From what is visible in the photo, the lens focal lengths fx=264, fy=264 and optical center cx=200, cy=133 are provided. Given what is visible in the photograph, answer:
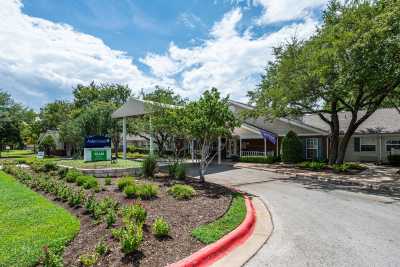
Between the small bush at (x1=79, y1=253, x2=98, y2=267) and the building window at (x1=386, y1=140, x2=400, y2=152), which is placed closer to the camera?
the small bush at (x1=79, y1=253, x2=98, y2=267)

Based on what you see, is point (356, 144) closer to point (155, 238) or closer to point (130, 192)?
point (130, 192)

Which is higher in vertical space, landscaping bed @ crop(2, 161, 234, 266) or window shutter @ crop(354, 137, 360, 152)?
window shutter @ crop(354, 137, 360, 152)

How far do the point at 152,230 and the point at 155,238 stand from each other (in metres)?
0.34

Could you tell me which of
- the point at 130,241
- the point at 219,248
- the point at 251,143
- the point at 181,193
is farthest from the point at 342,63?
the point at 251,143

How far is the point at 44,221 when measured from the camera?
6086mm

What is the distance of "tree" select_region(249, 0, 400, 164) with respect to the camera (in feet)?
38.0

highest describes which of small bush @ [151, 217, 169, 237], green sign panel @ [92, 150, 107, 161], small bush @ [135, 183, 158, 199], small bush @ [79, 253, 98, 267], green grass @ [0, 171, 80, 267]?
green sign panel @ [92, 150, 107, 161]

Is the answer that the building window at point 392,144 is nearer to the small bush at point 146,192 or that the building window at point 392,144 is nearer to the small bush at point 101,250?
the small bush at point 146,192

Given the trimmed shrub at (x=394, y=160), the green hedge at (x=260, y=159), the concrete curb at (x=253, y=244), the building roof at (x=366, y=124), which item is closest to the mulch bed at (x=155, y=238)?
the concrete curb at (x=253, y=244)

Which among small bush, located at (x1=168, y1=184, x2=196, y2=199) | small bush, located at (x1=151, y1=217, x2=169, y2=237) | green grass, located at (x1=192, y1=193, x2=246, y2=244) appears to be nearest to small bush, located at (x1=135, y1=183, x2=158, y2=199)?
small bush, located at (x1=168, y1=184, x2=196, y2=199)

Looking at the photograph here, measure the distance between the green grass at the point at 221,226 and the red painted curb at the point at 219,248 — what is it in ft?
0.38

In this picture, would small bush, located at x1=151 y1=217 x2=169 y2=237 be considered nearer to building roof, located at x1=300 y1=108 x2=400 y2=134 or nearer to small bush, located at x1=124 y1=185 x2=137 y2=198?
small bush, located at x1=124 y1=185 x2=137 y2=198

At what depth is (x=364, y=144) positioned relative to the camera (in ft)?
76.4

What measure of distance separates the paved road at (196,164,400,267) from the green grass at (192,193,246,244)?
0.80 metres
